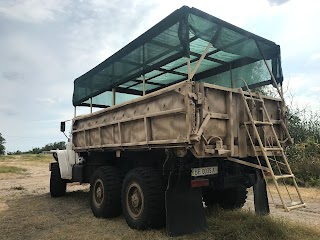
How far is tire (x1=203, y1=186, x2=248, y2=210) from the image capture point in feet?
21.9

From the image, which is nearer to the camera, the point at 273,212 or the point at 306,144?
the point at 273,212

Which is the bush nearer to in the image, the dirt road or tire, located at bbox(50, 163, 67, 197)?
the dirt road

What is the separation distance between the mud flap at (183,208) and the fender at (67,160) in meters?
4.51

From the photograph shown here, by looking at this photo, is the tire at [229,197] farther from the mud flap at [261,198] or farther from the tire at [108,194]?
the tire at [108,194]

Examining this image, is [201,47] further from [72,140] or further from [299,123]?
[299,123]

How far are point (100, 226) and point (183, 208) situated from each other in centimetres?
181

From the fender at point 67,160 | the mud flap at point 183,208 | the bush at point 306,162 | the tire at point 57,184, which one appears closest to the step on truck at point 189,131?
the mud flap at point 183,208

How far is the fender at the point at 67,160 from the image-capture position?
880 cm

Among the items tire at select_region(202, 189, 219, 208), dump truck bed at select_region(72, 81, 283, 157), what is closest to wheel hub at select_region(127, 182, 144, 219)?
dump truck bed at select_region(72, 81, 283, 157)

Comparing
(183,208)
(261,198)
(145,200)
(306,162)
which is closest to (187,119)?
(183,208)

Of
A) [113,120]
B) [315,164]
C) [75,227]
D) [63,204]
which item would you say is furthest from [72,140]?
[315,164]

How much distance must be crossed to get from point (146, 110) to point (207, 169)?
1.47m

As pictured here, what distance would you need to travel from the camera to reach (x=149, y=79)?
7.96m

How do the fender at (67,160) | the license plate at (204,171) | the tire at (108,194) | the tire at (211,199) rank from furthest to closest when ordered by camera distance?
the fender at (67,160), the tire at (211,199), the tire at (108,194), the license plate at (204,171)
